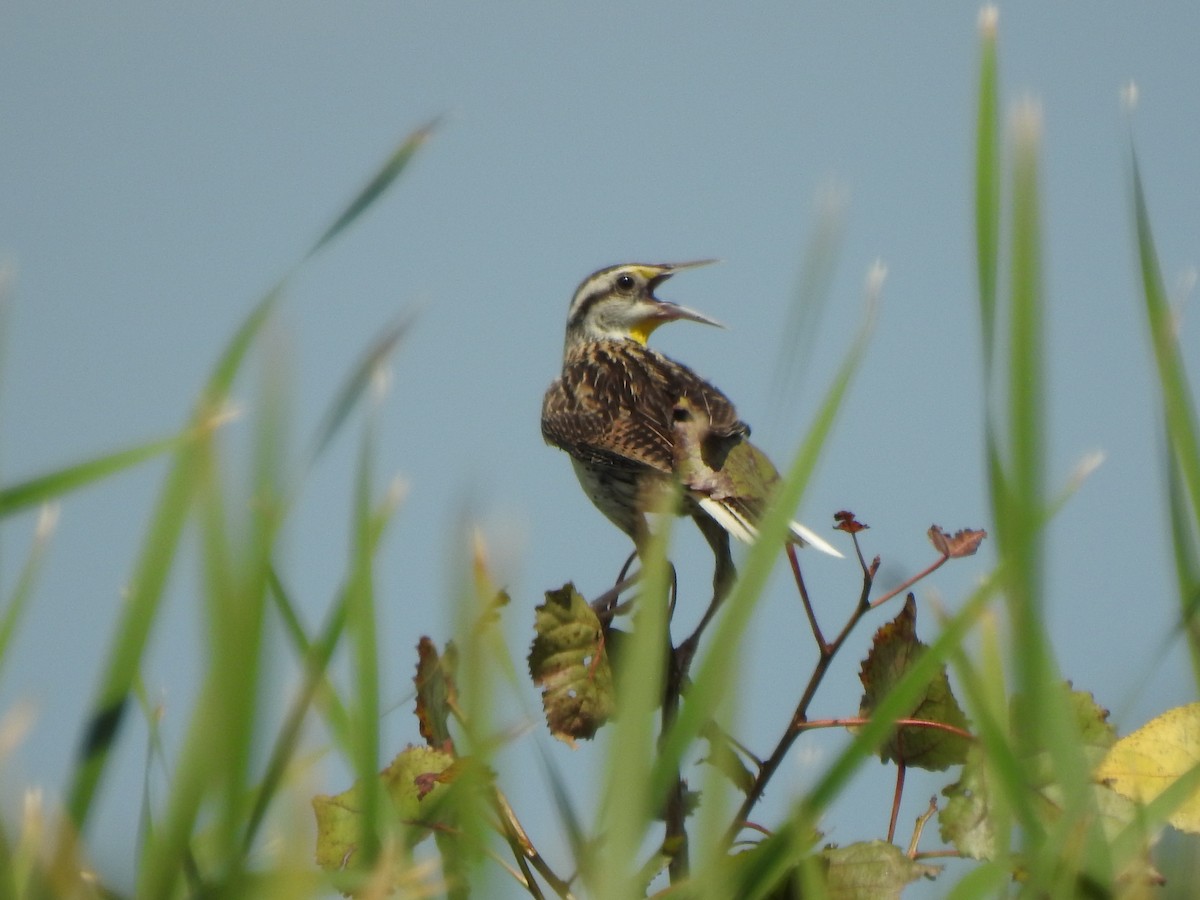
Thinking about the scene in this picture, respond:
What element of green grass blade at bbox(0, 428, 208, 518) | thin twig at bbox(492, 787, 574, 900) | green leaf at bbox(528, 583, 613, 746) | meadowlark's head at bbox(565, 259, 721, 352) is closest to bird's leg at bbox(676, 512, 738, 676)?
green leaf at bbox(528, 583, 613, 746)

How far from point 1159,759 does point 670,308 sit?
4910 millimetres

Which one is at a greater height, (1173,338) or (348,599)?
(1173,338)

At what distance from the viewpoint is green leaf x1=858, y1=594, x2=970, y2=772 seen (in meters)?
1.65

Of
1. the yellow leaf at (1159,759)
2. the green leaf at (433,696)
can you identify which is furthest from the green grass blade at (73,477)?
the yellow leaf at (1159,759)

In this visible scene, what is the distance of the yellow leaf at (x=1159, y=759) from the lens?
1.49 meters

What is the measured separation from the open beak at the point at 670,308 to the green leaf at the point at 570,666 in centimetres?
410

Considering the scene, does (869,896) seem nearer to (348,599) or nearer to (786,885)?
(786,885)

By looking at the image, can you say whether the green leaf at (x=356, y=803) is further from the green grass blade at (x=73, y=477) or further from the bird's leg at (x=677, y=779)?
the green grass blade at (x=73, y=477)

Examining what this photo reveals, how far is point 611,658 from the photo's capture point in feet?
6.09

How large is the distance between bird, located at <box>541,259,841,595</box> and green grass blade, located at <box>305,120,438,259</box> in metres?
0.56

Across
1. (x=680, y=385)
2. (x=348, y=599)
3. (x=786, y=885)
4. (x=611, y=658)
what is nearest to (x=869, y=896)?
(x=786, y=885)

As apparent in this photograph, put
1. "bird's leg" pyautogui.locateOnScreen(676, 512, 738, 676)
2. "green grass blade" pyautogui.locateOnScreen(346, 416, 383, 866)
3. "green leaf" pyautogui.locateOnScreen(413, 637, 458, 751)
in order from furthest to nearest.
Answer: "bird's leg" pyautogui.locateOnScreen(676, 512, 738, 676)
"green leaf" pyautogui.locateOnScreen(413, 637, 458, 751)
"green grass blade" pyautogui.locateOnScreen(346, 416, 383, 866)

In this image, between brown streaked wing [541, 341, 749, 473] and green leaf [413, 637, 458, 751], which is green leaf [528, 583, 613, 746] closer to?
green leaf [413, 637, 458, 751]

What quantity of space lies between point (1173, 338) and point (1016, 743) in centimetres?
47
